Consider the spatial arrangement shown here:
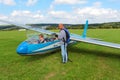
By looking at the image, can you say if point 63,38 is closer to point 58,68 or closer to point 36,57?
point 58,68

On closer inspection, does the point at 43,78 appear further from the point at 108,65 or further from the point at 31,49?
the point at 108,65

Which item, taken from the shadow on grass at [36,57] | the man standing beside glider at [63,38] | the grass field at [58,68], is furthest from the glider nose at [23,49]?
the man standing beside glider at [63,38]

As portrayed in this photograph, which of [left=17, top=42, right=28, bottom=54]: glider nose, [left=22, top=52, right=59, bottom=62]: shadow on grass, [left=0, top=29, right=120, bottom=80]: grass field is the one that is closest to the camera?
[left=0, top=29, right=120, bottom=80]: grass field

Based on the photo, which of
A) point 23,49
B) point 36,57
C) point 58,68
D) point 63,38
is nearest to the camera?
point 58,68

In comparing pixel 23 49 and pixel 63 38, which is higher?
pixel 63 38

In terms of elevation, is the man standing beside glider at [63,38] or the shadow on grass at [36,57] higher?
the man standing beside glider at [63,38]

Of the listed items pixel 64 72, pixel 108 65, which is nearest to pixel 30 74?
pixel 64 72

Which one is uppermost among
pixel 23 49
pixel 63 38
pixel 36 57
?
pixel 63 38

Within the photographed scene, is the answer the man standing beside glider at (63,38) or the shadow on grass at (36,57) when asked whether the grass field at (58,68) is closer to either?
the shadow on grass at (36,57)

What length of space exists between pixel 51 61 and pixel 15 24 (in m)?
6.17

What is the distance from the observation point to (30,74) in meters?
9.70

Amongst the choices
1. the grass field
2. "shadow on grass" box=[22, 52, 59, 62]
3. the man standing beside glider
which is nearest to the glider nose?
the grass field

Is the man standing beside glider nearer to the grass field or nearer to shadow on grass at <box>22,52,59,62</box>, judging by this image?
the grass field

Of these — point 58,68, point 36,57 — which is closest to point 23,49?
point 36,57
